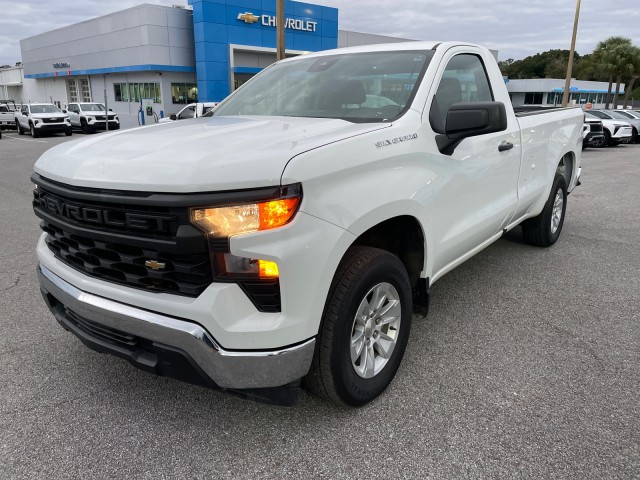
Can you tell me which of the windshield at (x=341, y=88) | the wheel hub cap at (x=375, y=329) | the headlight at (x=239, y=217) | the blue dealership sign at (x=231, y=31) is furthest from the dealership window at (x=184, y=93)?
the headlight at (x=239, y=217)

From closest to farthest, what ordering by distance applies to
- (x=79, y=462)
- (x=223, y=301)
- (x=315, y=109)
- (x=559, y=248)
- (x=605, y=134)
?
(x=223, y=301) → (x=79, y=462) → (x=315, y=109) → (x=559, y=248) → (x=605, y=134)

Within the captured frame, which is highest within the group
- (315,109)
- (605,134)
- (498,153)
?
(315,109)

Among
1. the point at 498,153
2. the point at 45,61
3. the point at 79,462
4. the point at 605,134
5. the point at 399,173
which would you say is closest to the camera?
the point at 79,462

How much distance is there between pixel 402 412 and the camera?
265cm

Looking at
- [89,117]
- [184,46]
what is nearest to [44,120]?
[89,117]

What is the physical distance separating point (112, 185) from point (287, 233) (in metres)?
0.77

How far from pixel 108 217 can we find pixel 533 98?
69.2 metres

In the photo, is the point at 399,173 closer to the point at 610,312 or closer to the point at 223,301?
the point at 223,301

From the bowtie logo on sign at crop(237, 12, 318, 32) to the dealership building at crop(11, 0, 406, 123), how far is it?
23mm

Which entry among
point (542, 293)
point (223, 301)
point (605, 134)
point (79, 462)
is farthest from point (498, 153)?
point (605, 134)

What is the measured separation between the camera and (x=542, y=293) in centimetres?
432

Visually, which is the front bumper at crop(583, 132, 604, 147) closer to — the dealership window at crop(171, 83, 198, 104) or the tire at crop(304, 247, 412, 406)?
the tire at crop(304, 247, 412, 406)

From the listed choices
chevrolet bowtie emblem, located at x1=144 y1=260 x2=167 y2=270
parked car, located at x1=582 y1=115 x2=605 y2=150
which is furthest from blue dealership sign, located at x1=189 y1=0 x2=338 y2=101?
chevrolet bowtie emblem, located at x1=144 y1=260 x2=167 y2=270

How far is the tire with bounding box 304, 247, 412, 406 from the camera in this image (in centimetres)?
231
